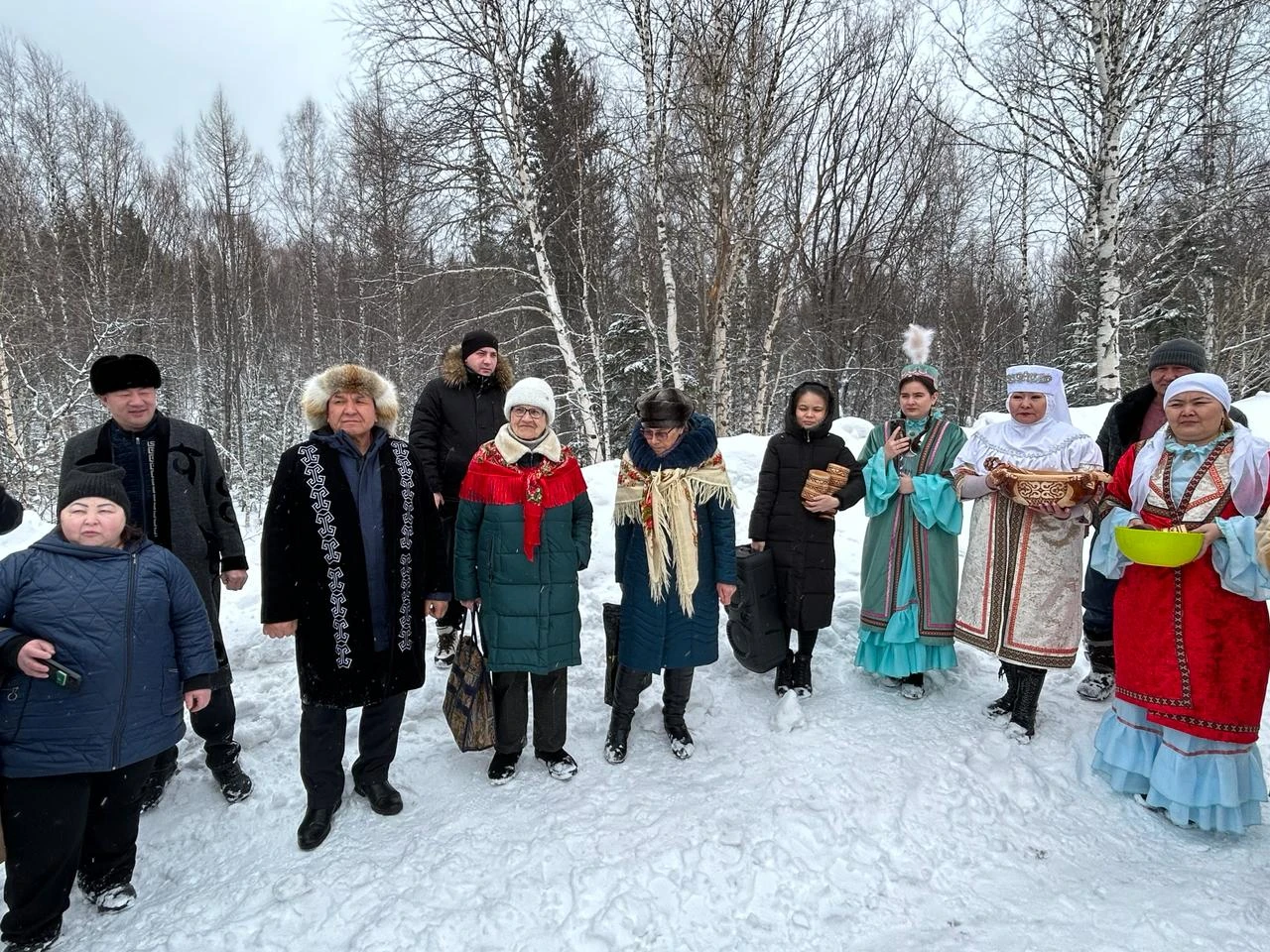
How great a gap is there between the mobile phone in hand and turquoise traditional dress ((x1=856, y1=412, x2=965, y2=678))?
380 cm

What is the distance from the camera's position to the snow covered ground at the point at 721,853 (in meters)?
2.29

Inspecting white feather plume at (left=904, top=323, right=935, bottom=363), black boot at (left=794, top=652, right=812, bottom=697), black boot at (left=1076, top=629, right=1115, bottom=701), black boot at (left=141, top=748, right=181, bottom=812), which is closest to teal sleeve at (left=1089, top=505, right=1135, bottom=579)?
black boot at (left=1076, top=629, right=1115, bottom=701)

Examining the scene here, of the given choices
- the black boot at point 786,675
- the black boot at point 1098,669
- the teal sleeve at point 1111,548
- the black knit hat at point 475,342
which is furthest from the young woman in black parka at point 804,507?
the black knit hat at point 475,342

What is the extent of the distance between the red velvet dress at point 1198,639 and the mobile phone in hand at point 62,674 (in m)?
4.38

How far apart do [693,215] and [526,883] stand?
9.84m

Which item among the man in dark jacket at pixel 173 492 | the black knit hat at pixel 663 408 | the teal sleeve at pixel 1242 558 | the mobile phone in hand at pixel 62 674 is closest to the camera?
the mobile phone in hand at pixel 62 674

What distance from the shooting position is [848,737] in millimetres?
3463

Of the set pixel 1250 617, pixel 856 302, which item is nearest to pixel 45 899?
pixel 1250 617

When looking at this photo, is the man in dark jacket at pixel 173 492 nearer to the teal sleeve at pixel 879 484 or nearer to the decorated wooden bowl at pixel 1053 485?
the teal sleeve at pixel 879 484

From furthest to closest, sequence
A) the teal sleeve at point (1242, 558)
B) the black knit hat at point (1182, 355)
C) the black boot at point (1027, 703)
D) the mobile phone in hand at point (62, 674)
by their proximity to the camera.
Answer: the black knit hat at point (1182, 355), the black boot at point (1027, 703), the teal sleeve at point (1242, 558), the mobile phone in hand at point (62, 674)

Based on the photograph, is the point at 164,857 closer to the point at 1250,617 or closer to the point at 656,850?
the point at 656,850

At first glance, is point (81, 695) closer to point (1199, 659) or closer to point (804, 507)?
point (804, 507)

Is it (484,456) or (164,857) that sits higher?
(484,456)

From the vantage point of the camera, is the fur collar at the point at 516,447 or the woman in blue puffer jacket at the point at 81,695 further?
the fur collar at the point at 516,447
